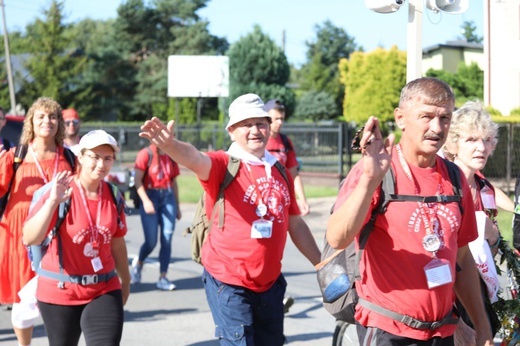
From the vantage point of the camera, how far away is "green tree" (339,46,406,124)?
41.4 m

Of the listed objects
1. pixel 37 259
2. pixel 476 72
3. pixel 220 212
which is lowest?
pixel 37 259

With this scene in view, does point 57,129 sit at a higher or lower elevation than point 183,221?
higher

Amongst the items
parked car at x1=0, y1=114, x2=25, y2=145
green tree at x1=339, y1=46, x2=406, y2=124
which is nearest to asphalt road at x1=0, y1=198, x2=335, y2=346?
parked car at x1=0, y1=114, x2=25, y2=145

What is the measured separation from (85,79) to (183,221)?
44556 millimetres

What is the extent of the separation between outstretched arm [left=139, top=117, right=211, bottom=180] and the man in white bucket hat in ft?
0.24

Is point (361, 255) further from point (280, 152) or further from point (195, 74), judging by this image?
point (195, 74)

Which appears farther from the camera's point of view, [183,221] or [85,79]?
[85,79]

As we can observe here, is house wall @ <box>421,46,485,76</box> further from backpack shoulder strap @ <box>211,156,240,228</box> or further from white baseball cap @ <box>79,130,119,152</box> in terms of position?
backpack shoulder strap @ <box>211,156,240,228</box>

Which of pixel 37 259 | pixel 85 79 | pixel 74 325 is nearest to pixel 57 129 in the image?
pixel 37 259

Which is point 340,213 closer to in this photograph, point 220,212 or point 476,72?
point 220,212

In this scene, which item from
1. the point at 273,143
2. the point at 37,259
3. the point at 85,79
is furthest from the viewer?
the point at 85,79

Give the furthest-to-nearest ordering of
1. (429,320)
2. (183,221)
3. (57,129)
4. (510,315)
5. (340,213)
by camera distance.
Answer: (183,221), (57,129), (510,315), (429,320), (340,213)

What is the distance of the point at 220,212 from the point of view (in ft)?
16.5

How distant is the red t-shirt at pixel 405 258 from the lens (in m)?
3.57
